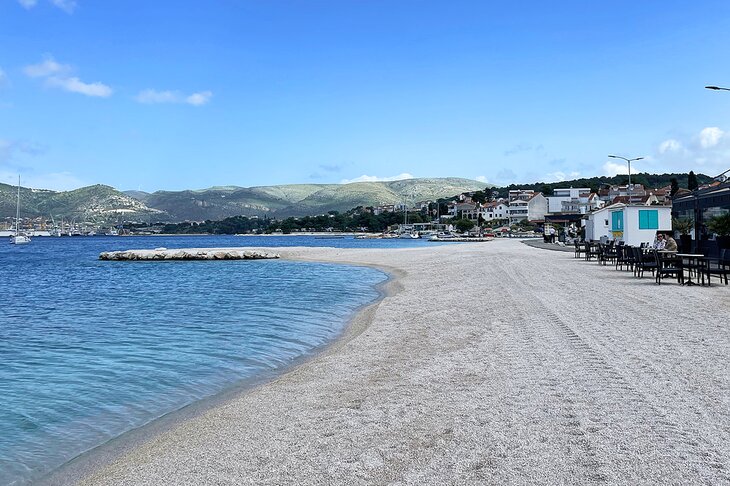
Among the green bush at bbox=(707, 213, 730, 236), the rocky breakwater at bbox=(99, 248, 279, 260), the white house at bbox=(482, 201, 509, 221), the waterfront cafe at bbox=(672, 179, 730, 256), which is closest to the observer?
the waterfront cafe at bbox=(672, 179, 730, 256)

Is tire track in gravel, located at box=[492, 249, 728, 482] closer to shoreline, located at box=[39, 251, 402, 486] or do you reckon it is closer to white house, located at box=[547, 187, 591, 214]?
shoreline, located at box=[39, 251, 402, 486]

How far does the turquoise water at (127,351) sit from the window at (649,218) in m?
15.0

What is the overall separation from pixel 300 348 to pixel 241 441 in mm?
5475

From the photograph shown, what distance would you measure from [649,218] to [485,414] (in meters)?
27.3

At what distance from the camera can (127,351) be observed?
11.1 m

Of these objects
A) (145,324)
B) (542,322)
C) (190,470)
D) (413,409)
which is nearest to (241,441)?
(190,470)

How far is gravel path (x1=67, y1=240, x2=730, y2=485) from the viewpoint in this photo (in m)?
4.23

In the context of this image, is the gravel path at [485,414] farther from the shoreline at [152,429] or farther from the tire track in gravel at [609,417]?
the shoreline at [152,429]

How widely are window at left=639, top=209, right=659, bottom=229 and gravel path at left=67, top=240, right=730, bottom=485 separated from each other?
2017 cm

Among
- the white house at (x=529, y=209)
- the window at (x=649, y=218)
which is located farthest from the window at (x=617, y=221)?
the white house at (x=529, y=209)

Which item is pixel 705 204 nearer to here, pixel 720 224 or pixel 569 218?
pixel 720 224

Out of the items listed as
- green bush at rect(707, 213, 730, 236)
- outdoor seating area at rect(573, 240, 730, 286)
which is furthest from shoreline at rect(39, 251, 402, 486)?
green bush at rect(707, 213, 730, 236)

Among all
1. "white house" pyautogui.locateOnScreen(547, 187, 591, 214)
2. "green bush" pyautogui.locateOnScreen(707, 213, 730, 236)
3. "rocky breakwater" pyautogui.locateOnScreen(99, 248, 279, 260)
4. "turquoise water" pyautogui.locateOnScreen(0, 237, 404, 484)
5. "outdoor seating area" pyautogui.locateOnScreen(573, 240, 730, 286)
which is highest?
"white house" pyautogui.locateOnScreen(547, 187, 591, 214)

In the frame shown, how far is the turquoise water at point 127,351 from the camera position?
6652 millimetres
